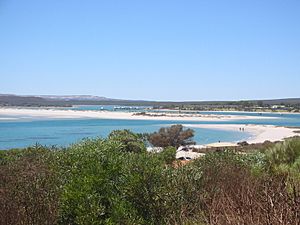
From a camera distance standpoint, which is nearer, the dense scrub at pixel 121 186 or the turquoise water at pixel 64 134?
the dense scrub at pixel 121 186

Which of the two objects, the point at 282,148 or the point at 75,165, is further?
the point at 282,148

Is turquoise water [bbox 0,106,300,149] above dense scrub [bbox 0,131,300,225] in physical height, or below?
below

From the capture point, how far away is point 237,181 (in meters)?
12.5

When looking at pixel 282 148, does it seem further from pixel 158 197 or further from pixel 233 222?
pixel 233 222

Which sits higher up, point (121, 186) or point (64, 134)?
point (121, 186)

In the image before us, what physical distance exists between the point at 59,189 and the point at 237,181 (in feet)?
16.0

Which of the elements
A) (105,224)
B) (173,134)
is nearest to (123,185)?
(105,224)

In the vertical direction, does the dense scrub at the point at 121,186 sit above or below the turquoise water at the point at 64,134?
above

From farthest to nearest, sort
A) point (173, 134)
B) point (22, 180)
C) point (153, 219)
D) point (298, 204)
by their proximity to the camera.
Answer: point (173, 134)
point (153, 219)
point (22, 180)
point (298, 204)

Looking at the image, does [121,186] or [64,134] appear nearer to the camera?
[121,186]

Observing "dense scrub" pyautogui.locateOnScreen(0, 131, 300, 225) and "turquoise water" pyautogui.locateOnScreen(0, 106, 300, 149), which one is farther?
"turquoise water" pyautogui.locateOnScreen(0, 106, 300, 149)

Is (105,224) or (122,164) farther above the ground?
(122,164)

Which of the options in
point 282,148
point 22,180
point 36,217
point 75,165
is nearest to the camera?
point 36,217

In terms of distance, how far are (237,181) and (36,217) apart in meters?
5.83
